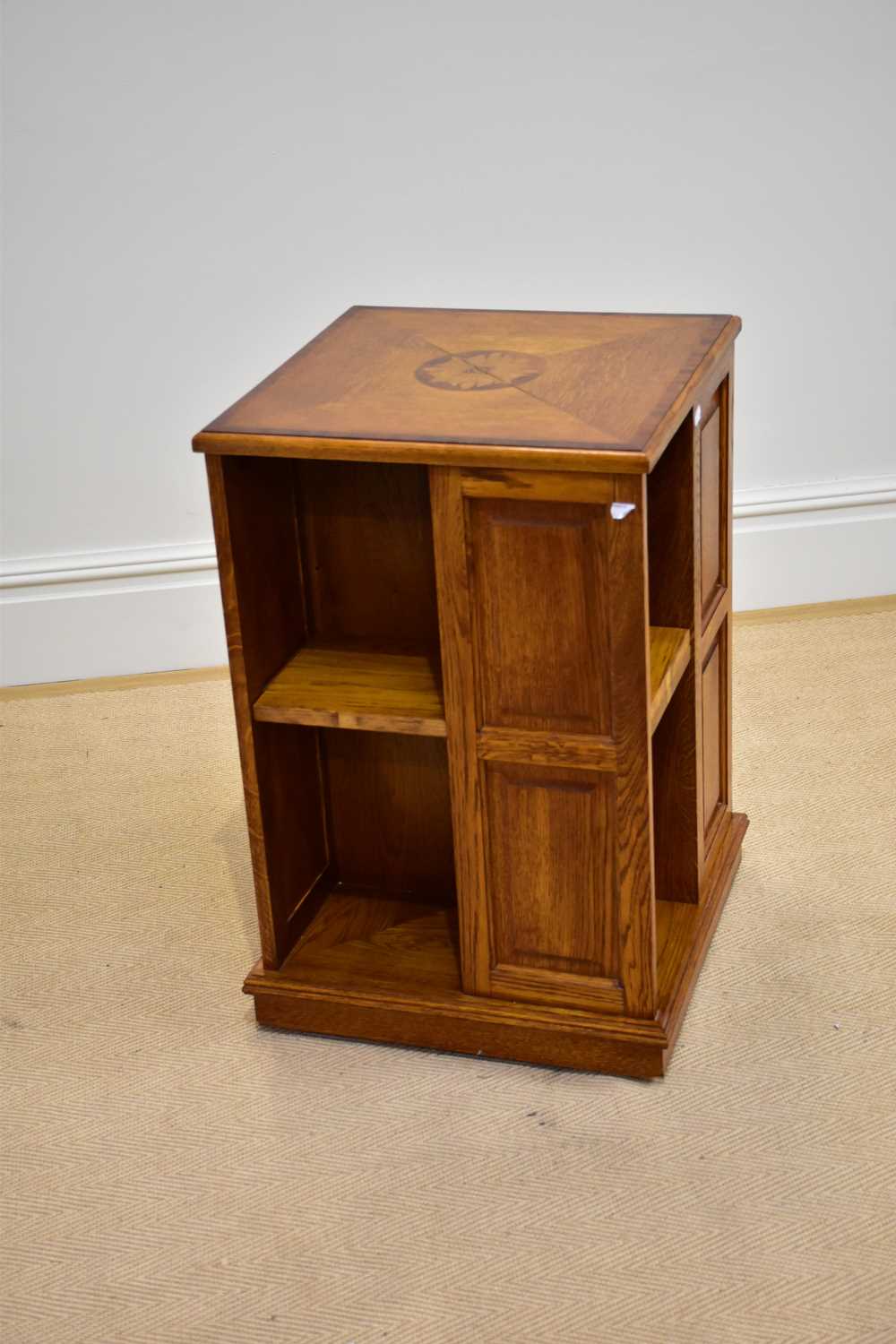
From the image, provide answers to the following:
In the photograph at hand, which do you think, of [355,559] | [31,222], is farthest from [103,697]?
[355,559]

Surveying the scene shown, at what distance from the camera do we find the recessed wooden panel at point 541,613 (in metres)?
1.87

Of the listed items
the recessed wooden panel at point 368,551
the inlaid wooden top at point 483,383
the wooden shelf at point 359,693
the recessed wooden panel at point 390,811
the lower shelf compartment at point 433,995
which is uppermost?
the inlaid wooden top at point 483,383

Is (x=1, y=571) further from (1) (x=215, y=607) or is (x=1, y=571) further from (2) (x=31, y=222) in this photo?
(2) (x=31, y=222)

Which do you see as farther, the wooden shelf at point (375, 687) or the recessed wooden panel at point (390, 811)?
the recessed wooden panel at point (390, 811)

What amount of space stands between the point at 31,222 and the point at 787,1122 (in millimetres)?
2046

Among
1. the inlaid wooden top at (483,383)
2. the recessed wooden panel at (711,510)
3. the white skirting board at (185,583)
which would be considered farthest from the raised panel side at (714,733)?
the white skirting board at (185,583)

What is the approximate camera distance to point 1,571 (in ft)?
10.5

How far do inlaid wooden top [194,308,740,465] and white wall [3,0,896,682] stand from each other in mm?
715

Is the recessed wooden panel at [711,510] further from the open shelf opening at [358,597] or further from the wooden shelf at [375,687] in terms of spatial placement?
the open shelf opening at [358,597]

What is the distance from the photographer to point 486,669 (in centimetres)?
198

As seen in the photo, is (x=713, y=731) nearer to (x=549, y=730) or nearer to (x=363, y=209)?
(x=549, y=730)

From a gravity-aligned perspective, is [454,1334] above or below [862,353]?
below

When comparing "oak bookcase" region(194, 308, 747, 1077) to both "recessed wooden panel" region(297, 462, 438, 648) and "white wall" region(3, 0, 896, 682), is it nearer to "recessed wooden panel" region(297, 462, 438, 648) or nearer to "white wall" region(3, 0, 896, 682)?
"recessed wooden panel" region(297, 462, 438, 648)

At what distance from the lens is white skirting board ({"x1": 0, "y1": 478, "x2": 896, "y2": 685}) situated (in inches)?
128
